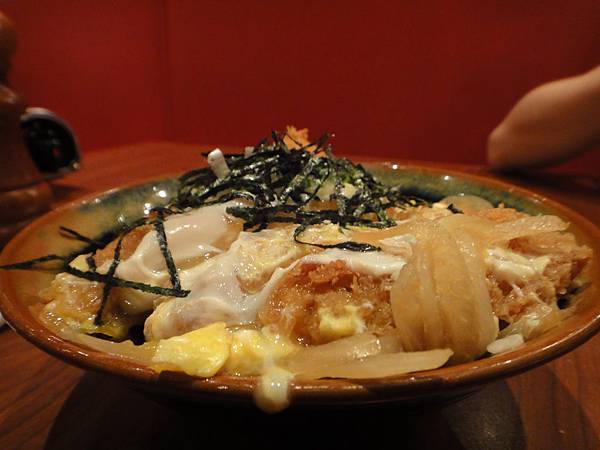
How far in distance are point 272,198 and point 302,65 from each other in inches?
122

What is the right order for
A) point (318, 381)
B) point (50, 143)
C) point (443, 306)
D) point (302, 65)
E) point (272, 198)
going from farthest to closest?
point (302, 65)
point (50, 143)
point (272, 198)
point (443, 306)
point (318, 381)

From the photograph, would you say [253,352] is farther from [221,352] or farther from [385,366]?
[385,366]

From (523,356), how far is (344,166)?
784 millimetres

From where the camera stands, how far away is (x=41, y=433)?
931mm

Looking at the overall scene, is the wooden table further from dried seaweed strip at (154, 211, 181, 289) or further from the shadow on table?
dried seaweed strip at (154, 211, 181, 289)

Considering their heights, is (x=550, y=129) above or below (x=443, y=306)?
below

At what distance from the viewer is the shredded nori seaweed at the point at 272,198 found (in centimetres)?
100

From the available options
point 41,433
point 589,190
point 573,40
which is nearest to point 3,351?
point 41,433

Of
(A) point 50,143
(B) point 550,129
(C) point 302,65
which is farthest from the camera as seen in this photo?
(C) point 302,65

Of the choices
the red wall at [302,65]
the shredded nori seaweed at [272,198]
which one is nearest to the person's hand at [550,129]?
the red wall at [302,65]

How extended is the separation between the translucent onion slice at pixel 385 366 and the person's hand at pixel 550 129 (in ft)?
6.91

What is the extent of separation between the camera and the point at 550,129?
8.52 ft

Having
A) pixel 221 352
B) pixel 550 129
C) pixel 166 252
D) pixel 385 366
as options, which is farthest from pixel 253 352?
pixel 550 129

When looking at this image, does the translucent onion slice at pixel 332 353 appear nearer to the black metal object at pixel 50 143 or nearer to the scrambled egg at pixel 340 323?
the scrambled egg at pixel 340 323
